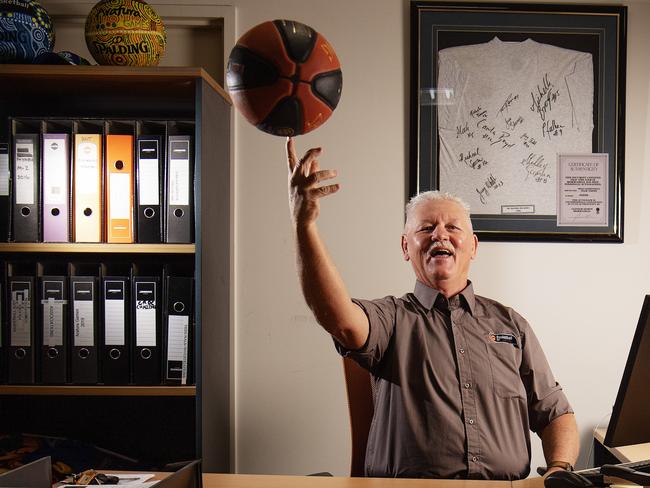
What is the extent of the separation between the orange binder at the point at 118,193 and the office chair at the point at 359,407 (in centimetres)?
84

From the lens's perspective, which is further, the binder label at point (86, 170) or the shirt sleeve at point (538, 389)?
the binder label at point (86, 170)

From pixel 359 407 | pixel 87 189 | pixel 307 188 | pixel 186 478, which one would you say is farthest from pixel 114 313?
pixel 186 478

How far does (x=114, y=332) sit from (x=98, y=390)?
0.19 m

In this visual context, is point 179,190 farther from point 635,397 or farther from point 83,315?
point 635,397

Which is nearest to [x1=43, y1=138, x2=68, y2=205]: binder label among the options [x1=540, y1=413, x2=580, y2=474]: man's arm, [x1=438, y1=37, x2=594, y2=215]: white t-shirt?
[x1=438, y1=37, x2=594, y2=215]: white t-shirt

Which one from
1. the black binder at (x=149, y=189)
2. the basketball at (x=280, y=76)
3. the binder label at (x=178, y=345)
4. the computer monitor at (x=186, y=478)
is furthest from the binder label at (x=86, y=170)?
the computer monitor at (x=186, y=478)

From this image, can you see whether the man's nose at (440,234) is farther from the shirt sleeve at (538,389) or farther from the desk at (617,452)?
the desk at (617,452)

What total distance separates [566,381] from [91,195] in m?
1.86

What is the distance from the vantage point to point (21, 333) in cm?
205

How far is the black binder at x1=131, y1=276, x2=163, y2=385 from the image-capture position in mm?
2070

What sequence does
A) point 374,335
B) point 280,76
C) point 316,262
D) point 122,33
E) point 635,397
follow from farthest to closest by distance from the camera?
point 122,33, point 374,335, point 316,262, point 280,76, point 635,397

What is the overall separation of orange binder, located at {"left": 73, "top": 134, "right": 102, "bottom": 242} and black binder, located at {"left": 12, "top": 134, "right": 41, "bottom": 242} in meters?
0.13

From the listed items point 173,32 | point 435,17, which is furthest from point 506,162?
point 173,32

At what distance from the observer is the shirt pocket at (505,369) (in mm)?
1751
